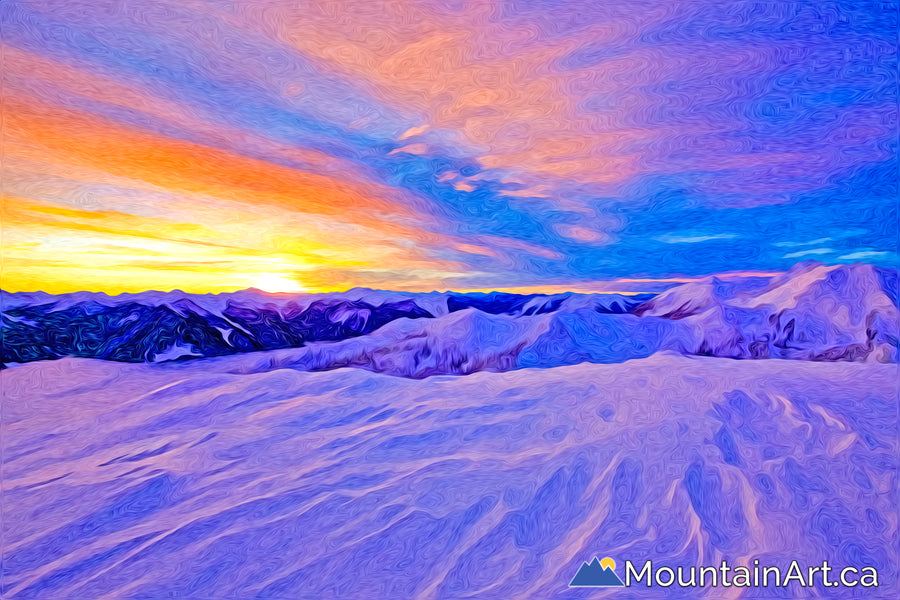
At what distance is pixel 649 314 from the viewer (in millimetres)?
1409

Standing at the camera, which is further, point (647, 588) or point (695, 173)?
point (695, 173)

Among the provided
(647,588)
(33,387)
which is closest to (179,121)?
(33,387)

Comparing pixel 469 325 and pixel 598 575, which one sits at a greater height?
pixel 469 325

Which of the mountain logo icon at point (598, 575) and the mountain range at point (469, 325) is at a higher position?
the mountain range at point (469, 325)

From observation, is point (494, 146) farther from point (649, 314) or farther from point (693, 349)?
point (693, 349)

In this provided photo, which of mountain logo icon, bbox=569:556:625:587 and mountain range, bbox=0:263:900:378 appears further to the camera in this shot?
mountain range, bbox=0:263:900:378

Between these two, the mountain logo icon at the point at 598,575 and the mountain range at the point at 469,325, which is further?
the mountain range at the point at 469,325

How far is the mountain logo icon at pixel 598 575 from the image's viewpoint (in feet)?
4.04

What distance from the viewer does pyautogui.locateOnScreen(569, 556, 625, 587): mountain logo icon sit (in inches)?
48.4

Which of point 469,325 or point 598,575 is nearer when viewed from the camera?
point 598,575

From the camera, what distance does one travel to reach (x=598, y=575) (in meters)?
1.23

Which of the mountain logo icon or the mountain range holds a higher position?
the mountain range

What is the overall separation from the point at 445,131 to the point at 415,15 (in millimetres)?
379

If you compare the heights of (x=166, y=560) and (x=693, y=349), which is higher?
(x=693, y=349)
